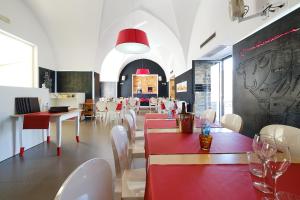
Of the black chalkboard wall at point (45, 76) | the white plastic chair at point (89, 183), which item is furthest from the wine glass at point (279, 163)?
the black chalkboard wall at point (45, 76)

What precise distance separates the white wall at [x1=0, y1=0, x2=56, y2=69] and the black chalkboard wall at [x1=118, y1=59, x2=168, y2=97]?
28.1 feet

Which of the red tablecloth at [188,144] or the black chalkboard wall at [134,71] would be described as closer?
the red tablecloth at [188,144]

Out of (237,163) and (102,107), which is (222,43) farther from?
(102,107)

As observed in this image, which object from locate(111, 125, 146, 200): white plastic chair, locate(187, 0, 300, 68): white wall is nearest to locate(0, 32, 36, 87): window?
locate(187, 0, 300, 68): white wall

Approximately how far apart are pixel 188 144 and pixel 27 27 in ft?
23.9

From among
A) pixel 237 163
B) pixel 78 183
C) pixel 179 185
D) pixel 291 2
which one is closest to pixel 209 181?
pixel 179 185

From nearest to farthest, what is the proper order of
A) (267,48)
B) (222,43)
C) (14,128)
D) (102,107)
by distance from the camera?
(267,48) < (14,128) < (222,43) < (102,107)

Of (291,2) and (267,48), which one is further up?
(291,2)

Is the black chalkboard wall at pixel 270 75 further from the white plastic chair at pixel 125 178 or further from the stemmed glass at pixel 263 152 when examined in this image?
the white plastic chair at pixel 125 178

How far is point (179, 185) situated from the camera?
0.81 metres

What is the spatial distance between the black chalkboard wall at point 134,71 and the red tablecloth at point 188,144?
15385 millimetres

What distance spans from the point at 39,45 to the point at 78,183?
324 inches

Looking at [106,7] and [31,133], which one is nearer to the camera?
[31,133]

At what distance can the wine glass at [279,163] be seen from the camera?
0.81 metres
